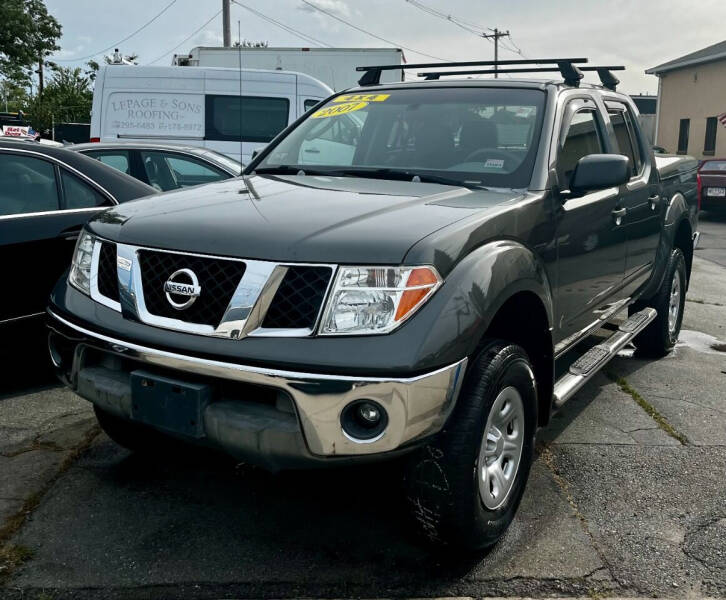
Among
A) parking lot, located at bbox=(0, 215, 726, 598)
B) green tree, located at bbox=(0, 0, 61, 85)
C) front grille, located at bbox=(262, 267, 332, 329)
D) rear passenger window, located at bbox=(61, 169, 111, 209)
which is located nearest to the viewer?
front grille, located at bbox=(262, 267, 332, 329)

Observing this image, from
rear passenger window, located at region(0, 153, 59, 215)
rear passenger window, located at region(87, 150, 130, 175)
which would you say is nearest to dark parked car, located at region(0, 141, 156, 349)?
rear passenger window, located at region(0, 153, 59, 215)

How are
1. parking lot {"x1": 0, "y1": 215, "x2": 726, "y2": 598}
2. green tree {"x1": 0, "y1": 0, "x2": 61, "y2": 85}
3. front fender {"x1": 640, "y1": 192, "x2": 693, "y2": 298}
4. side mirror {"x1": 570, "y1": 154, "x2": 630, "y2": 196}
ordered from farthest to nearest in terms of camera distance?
1. green tree {"x1": 0, "y1": 0, "x2": 61, "y2": 85}
2. front fender {"x1": 640, "y1": 192, "x2": 693, "y2": 298}
3. side mirror {"x1": 570, "y1": 154, "x2": 630, "y2": 196}
4. parking lot {"x1": 0, "y1": 215, "x2": 726, "y2": 598}

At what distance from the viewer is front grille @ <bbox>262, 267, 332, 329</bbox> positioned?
2410 millimetres

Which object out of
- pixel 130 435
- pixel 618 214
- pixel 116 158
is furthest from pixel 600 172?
pixel 116 158

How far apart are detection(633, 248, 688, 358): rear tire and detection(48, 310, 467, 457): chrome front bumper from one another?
343 centimetres

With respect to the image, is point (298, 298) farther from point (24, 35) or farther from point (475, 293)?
point (24, 35)

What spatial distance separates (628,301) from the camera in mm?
4762

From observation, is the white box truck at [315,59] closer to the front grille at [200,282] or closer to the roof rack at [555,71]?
the roof rack at [555,71]

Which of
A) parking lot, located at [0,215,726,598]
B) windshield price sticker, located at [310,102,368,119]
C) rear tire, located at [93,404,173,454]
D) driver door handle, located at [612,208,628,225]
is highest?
windshield price sticker, located at [310,102,368,119]

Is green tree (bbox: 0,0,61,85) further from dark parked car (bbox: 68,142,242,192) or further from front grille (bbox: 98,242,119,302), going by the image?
front grille (bbox: 98,242,119,302)

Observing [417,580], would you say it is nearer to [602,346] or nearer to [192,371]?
[192,371]

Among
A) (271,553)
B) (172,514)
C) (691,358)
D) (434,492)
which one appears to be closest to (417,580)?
(434,492)

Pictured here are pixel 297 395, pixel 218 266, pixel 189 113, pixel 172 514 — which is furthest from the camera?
pixel 189 113

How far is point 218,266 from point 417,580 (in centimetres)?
128
